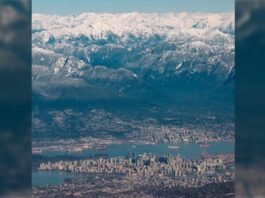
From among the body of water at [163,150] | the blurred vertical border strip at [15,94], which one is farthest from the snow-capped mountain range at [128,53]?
the blurred vertical border strip at [15,94]

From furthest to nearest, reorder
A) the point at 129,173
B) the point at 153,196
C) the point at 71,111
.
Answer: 1. the point at 71,111
2. the point at 129,173
3. the point at 153,196

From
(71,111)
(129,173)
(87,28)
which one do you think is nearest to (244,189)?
(129,173)

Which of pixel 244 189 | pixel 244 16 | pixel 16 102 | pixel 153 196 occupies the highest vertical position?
pixel 244 16

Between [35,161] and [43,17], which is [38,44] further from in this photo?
[35,161]

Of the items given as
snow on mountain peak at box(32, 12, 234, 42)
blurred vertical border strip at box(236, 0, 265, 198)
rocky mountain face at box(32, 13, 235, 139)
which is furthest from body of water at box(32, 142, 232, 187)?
snow on mountain peak at box(32, 12, 234, 42)

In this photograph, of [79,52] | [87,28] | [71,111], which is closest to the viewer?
[71,111]

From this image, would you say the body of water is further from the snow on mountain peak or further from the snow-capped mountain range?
the snow on mountain peak

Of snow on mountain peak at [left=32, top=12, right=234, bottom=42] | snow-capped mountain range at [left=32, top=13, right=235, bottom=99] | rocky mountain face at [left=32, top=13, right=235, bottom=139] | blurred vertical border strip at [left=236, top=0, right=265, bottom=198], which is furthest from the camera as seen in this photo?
snow on mountain peak at [left=32, top=12, right=234, bottom=42]
